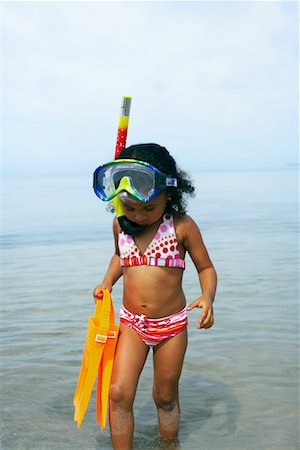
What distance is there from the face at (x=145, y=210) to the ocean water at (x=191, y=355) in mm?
1344

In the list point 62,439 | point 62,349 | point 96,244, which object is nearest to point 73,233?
point 96,244

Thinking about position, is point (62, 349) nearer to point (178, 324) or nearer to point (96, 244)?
point (178, 324)

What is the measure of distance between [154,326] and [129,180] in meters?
0.83

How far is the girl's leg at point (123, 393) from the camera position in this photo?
3586 mm

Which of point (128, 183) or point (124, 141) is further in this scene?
point (124, 141)

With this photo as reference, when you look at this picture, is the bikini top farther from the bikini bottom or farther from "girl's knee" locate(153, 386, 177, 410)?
"girl's knee" locate(153, 386, 177, 410)

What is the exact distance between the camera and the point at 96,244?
39.7ft

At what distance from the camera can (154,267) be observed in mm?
3783

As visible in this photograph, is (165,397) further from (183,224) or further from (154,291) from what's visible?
(183,224)

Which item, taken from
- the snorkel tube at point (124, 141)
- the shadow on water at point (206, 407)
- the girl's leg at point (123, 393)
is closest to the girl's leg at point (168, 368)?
the girl's leg at point (123, 393)

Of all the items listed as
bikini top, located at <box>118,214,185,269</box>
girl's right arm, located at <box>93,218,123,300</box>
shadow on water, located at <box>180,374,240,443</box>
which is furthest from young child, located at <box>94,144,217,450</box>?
shadow on water, located at <box>180,374,240,443</box>

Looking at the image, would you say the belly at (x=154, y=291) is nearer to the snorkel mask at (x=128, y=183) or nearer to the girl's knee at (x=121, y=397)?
the snorkel mask at (x=128, y=183)

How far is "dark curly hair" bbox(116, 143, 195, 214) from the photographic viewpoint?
12.3ft

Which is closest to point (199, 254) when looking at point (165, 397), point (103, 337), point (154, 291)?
point (154, 291)
